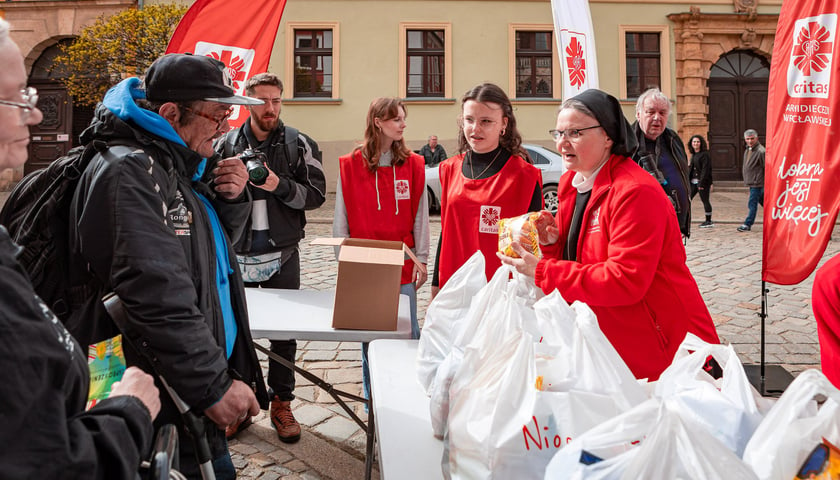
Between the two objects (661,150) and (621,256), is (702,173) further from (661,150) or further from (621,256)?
(621,256)

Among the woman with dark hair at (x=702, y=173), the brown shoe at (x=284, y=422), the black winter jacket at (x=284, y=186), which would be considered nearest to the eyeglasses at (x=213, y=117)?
the black winter jacket at (x=284, y=186)

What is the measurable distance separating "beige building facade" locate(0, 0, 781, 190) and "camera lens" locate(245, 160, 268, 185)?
15162mm

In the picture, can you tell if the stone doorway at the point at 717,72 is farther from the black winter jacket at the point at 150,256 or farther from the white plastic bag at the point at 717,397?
the black winter jacket at the point at 150,256

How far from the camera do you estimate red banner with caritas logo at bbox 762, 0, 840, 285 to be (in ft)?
10.0

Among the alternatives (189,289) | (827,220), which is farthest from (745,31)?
(189,289)

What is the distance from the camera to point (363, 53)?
1834cm

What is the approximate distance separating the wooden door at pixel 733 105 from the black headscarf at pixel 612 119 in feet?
62.8

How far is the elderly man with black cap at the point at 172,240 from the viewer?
61.8 inches

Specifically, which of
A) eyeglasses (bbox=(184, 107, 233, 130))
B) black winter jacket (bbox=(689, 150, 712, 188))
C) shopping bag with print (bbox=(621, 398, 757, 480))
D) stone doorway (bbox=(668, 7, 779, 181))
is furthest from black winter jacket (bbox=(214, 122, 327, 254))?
stone doorway (bbox=(668, 7, 779, 181))

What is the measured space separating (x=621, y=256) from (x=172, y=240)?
134 centimetres

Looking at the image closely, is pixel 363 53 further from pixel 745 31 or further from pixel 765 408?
pixel 765 408

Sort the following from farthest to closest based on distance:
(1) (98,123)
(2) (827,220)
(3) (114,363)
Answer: (2) (827,220) < (1) (98,123) < (3) (114,363)

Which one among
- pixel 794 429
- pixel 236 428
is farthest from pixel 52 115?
pixel 794 429

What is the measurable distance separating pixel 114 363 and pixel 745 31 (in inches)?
842
